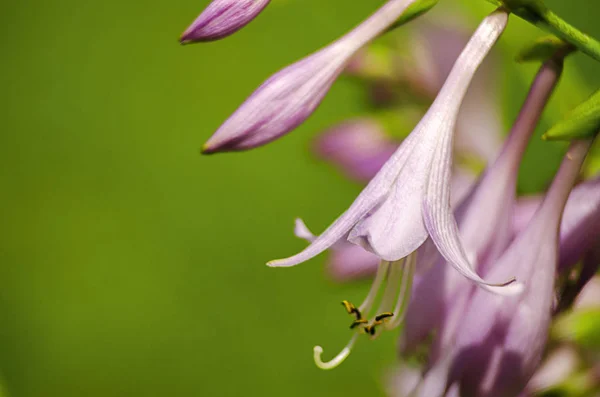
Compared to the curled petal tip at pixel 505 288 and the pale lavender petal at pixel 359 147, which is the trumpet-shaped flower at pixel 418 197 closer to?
the curled petal tip at pixel 505 288

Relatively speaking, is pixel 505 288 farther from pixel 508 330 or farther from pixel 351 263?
pixel 351 263

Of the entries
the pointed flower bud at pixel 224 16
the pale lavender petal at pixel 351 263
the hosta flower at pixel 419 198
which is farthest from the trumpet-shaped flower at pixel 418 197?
the pale lavender petal at pixel 351 263

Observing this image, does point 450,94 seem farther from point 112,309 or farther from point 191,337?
point 112,309

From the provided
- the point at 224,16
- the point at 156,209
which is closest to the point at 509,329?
the point at 224,16

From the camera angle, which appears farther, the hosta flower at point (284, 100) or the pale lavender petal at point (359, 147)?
the pale lavender petal at point (359, 147)

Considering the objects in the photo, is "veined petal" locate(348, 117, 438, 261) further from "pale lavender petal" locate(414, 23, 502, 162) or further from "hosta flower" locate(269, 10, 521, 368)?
"pale lavender petal" locate(414, 23, 502, 162)
